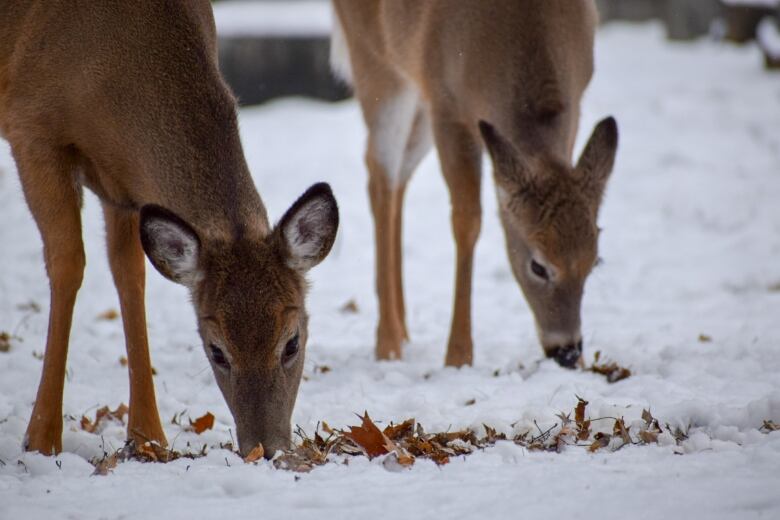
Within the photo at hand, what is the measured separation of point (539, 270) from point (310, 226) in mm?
2279

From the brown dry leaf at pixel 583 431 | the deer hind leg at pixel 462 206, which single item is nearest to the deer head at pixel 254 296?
the brown dry leaf at pixel 583 431

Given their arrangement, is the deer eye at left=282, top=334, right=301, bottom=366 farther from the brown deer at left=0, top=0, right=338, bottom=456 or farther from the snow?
the snow

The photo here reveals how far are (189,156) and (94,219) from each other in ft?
22.6

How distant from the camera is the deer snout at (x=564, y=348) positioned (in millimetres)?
6105

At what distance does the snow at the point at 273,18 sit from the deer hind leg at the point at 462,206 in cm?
918

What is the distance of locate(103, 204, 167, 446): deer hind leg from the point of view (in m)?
4.95

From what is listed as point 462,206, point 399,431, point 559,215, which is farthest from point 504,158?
point 399,431

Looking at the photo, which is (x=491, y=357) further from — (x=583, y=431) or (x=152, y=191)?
(x=152, y=191)

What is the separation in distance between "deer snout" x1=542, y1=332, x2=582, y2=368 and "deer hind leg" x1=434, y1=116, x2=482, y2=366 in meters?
0.60

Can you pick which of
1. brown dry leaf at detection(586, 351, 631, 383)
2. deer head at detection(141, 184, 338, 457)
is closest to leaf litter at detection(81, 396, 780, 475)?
deer head at detection(141, 184, 338, 457)

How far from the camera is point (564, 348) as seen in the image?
20.2ft

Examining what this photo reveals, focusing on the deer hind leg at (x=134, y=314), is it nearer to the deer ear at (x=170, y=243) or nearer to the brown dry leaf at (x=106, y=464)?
the brown dry leaf at (x=106, y=464)

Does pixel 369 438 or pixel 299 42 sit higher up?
pixel 299 42

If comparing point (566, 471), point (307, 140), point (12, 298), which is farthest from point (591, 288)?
point (307, 140)
